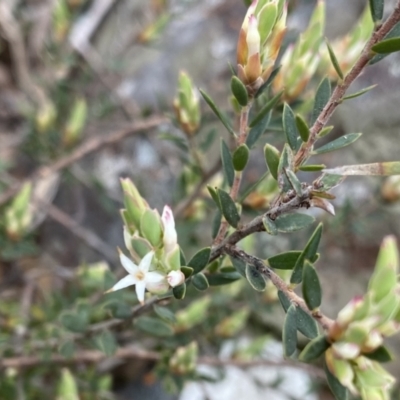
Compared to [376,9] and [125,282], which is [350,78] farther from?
[125,282]

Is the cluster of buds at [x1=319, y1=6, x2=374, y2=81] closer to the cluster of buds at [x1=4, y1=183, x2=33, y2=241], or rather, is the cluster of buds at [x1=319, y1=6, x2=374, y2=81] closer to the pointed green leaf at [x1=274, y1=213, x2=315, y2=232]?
the pointed green leaf at [x1=274, y1=213, x2=315, y2=232]

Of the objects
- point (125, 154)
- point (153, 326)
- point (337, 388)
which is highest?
point (337, 388)

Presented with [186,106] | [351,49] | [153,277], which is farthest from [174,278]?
[351,49]

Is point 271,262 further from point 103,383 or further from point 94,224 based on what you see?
point 94,224

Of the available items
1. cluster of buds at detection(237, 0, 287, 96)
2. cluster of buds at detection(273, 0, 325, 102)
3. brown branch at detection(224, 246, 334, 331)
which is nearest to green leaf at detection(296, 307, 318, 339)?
brown branch at detection(224, 246, 334, 331)

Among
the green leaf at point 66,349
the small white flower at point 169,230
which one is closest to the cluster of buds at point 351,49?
the small white flower at point 169,230

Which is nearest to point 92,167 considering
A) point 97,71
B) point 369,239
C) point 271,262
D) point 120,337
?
point 97,71

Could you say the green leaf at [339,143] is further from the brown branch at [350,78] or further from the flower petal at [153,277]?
the flower petal at [153,277]
